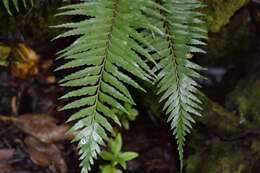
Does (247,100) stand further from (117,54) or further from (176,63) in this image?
(117,54)

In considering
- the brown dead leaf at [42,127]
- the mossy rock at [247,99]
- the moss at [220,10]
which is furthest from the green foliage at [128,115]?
the moss at [220,10]

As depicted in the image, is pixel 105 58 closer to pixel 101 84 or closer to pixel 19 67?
pixel 101 84

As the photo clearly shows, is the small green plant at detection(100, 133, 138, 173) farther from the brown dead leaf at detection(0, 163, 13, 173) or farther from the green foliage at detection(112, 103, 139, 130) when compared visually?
the brown dead leaf at detection(0, 163, 13, 173)

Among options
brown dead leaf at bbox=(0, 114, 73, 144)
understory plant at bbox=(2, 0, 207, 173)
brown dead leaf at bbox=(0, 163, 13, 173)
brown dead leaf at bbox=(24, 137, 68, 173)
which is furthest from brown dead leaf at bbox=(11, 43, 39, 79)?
understory plant at bbox=(2, 0, 207, 173)

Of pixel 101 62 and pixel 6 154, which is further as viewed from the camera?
pixel 6 154

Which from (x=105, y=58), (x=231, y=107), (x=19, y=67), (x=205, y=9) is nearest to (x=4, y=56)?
(x=19, y=67)

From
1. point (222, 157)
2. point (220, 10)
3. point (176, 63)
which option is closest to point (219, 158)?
point (222, 157)
